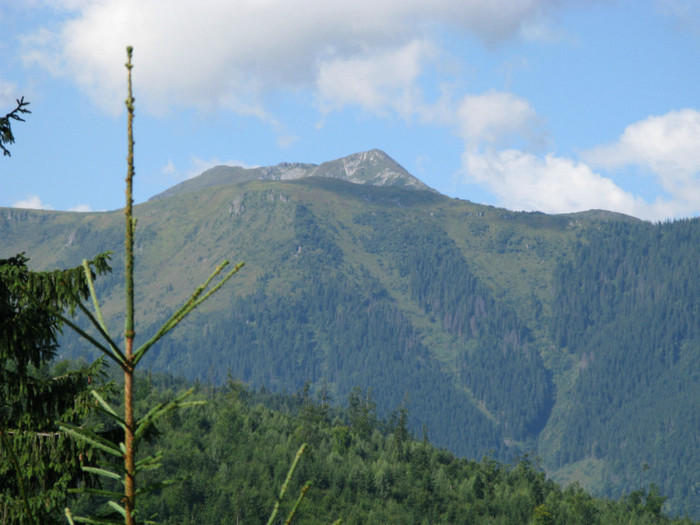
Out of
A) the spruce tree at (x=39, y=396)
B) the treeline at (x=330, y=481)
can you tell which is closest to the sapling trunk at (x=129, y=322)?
the spruce tree at (x=39, y=396)

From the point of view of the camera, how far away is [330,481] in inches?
5074

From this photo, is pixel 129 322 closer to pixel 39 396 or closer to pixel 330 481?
pixel 39 396

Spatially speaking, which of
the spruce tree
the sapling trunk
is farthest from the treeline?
the sapling trunk

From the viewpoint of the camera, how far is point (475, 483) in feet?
459

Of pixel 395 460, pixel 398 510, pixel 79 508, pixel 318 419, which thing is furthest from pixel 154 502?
pixel 318 419

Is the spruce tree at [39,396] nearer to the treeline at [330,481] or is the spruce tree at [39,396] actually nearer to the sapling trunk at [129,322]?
the sapling trunk at [129,322]

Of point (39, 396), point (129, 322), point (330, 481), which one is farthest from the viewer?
point (330, 481)

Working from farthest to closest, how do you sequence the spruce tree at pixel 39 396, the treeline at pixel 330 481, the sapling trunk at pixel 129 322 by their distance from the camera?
the treeline at pixel 330 481 < the spruce tree at pixel 39 396 < the sapling trunk at pixel 129 322

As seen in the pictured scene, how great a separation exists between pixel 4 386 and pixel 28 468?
167 centimetres

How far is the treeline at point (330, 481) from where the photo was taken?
112m

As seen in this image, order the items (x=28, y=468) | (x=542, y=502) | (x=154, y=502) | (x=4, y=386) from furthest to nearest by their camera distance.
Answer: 1. (x=542, y=502)
2. (x=154, y=502)
3. (x=4, y=386)
4. (x=28, y=468)

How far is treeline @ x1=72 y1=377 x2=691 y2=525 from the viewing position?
112m

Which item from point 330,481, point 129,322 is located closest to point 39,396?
point 129,322

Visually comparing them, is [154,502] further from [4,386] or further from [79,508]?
[4,386]
